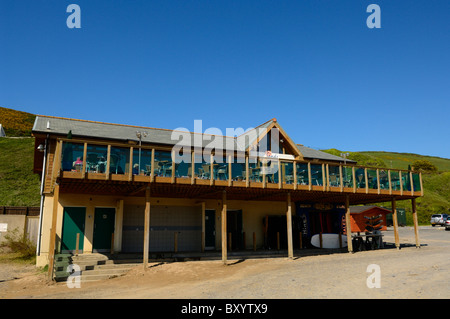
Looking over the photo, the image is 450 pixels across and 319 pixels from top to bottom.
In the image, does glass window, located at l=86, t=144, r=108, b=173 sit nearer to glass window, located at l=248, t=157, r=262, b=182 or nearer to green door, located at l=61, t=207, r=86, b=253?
green door, located at l=61, t=207, r=86, b=253

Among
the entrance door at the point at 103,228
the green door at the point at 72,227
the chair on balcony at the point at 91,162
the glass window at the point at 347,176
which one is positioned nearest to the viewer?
the chair on balcony at the point at 91,162

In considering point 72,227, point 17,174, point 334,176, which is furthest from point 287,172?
point 17,174

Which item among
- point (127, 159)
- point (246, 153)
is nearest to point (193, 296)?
point (127, 159)

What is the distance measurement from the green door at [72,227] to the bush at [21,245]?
14.5ft

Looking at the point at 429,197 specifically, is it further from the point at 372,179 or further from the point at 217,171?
the point at 217,171

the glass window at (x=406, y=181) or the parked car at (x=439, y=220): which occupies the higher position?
the glass window at (x=406, y=181)

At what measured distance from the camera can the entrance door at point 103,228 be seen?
54.3ft

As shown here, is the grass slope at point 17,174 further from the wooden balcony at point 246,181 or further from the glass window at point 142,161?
the glass window at point 142,161

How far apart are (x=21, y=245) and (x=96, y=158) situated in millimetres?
9733

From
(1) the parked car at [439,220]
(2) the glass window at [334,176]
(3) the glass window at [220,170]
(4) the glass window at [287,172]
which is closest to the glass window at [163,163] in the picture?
(3) the glass window at [220,170]
